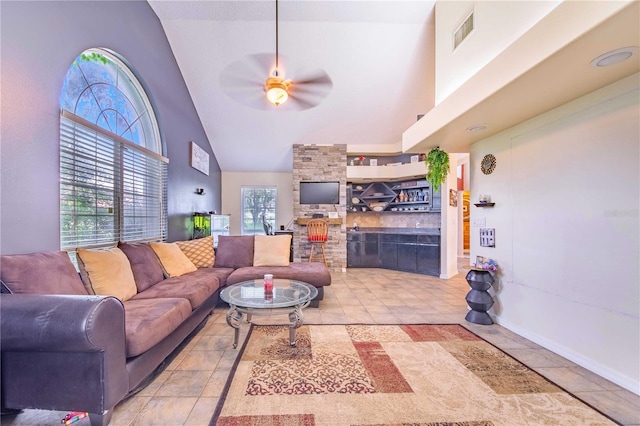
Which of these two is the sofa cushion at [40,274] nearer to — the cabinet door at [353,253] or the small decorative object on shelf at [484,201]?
the small decorative object on shelf at [484,201]

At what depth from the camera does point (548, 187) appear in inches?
91.1

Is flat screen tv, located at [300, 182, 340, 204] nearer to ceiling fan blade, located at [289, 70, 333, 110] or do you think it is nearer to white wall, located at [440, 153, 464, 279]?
ceiling fan blade, located at [289, 70, 333, 110]

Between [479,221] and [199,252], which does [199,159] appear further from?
[479,221]

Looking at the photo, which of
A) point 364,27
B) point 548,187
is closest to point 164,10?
point 364,27

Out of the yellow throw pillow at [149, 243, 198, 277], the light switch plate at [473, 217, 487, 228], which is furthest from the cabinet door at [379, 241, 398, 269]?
the yellow throw pillow at [149, 243, 198, 277]

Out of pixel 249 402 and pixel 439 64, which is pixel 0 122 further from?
pixel 439 64

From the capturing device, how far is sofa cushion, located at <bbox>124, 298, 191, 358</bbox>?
1.54 m

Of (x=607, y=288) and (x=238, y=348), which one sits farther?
(x=238, y=348)

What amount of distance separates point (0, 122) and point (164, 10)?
291 cm

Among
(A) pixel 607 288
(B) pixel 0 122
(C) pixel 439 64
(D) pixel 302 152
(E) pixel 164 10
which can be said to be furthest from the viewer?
(D) pixel 302 152

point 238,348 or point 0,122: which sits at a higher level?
point 0,122

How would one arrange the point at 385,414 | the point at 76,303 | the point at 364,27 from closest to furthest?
the point at 76,303, the point at 385,414, the point at 364,27

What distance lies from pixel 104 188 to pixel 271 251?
2.05 meters

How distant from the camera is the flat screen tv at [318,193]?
5812 millimetres
